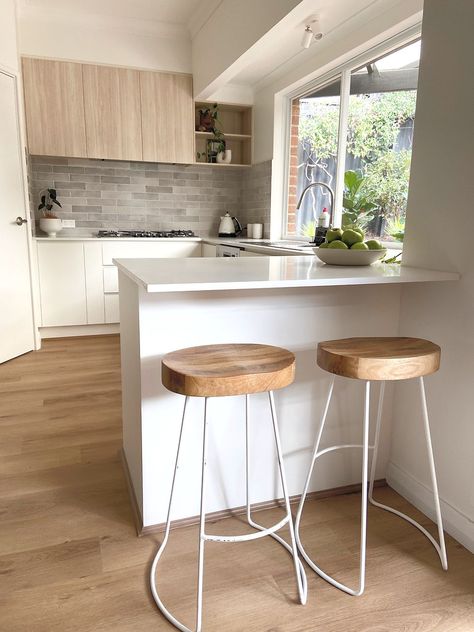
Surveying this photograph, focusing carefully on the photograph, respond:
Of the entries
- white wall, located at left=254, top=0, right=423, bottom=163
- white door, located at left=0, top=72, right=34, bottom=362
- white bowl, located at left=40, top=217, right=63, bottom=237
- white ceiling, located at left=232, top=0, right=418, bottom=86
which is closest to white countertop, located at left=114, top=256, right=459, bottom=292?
white ceiling, located at left=232, top=0, right=418, bottom=86

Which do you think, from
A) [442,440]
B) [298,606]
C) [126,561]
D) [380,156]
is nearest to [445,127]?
[442,440]

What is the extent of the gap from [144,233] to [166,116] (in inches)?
43.1

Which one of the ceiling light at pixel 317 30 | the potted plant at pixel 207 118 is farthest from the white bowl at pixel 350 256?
the potted plant at pixel 207 118

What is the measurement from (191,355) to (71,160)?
3.63 metres

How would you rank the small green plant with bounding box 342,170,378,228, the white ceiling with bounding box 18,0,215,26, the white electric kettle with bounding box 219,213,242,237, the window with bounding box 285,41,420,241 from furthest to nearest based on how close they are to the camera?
the white electric kettle with bounding box 219,213,242,237
the white ceiling with bounding box 18,0,215,26
the small green plant with bounding box 342,170,378,228
the window with bounding box 285,41,420,241

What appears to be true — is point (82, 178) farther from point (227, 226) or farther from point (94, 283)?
point (227, 226)

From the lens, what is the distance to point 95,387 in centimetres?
301

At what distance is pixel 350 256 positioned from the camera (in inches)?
70.0

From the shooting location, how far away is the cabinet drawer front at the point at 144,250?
411 cm

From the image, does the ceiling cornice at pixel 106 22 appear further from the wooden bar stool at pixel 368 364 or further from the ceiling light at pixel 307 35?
the wooden bar stool at pixel 368 364

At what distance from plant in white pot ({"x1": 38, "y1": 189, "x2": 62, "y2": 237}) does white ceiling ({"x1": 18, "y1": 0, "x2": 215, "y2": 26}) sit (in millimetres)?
1457

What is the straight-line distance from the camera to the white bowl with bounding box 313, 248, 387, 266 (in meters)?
1.76

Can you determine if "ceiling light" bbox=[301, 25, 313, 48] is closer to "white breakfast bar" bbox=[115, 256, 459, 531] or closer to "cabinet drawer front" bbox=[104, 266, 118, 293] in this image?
"white breakfast bar" bbox=[115, 256, 459, 531]

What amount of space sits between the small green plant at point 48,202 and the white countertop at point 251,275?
9.26ft
